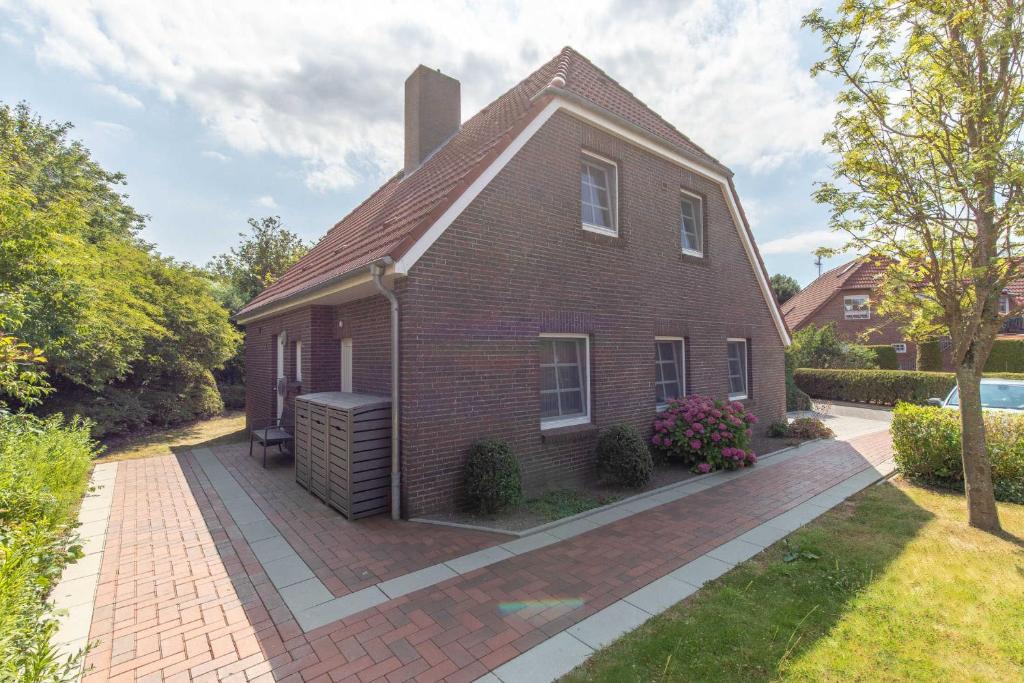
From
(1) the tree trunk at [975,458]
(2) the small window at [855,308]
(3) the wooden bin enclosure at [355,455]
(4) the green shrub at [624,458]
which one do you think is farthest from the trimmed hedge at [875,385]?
(3) the wooden bin enclosure at [355,455]

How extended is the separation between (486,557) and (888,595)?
3.66 meters

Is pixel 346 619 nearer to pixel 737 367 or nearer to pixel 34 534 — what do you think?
pixel 34 534

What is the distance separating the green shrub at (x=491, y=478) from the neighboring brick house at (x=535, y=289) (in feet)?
0.78

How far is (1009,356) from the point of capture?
20812 mm

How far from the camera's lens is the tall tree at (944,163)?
4727 mm

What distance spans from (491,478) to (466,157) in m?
5.05

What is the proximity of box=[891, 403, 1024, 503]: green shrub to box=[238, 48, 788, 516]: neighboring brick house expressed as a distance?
316 centimetres

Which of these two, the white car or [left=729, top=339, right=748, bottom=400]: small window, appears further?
[left=729, top=339, right=748, bottom=400]: small window

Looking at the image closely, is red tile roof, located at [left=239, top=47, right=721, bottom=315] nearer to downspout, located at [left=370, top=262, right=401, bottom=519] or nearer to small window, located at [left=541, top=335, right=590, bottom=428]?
downspout, located at [left=370, top=262, right=401, bottom=519]

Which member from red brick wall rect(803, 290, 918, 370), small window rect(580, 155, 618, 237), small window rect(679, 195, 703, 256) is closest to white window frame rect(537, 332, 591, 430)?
small window rect(580, 155, 618, 237)

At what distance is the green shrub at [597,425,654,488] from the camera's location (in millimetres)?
6781

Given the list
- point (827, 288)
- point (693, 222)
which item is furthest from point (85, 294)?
point (827, 288)

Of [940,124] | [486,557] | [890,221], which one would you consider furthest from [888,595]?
[940,124]

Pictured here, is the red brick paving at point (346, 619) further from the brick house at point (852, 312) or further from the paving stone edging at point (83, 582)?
the brick house at point (852, 312)
